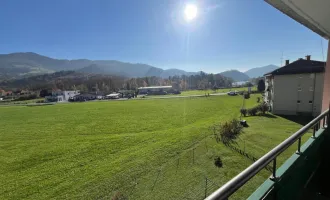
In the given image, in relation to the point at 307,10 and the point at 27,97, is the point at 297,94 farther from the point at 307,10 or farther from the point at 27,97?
the point at 27,97

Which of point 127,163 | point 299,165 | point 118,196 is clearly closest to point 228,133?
point 127,163

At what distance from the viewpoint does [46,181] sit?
6.85m

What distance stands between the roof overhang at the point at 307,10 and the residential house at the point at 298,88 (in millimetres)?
16186

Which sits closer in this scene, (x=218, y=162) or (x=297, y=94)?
(x=218, y=162)

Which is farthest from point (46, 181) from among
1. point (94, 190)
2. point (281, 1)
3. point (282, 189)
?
point (281, 1)

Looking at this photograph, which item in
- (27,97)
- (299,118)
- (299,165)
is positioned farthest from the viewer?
(27,97)

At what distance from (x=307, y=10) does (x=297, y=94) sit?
17278 millimetres

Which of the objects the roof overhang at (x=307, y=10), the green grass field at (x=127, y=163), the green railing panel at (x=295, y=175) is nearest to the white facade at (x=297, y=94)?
the green grass field at (x=127, y=163)

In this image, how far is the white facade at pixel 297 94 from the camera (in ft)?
49.0

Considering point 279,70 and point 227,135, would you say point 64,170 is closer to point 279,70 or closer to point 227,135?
point 227,135

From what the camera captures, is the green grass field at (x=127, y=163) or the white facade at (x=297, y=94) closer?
the green grass field at (x=127, y=163)

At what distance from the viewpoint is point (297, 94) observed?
15820 millimetres

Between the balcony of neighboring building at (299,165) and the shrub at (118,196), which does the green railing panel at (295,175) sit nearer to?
the balcony of neighboring building at (299,165)

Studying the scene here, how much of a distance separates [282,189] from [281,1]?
151cm
